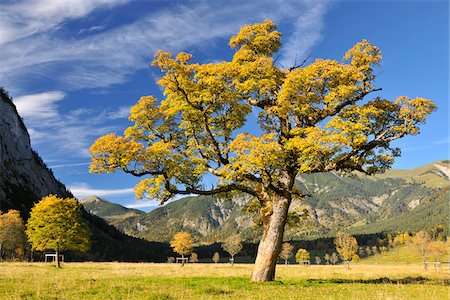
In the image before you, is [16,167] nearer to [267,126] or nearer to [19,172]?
[19,172]

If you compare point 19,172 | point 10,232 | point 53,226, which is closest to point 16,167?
point 19,172

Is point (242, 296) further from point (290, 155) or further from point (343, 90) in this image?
point (343, 90)

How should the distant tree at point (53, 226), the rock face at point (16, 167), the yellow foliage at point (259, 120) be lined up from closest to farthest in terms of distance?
1. the yellow foliage at point (259, 120)
2. the distant tree at point (53, 226)
3. the rock face at point (16, 167)

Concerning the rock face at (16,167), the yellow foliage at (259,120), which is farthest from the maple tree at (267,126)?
the rock face at (16,167)

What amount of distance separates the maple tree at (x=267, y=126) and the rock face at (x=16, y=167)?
125m

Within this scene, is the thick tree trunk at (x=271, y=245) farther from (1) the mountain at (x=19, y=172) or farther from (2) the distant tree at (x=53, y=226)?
Answer: (1) the mountain at (x=19, y=172)

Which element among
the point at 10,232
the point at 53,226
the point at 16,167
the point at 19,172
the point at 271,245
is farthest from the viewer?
the point at 19,172

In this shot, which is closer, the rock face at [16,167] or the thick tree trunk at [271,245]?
the thick tree trunk at [271,245]

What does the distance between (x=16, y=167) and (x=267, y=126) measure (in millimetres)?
154409

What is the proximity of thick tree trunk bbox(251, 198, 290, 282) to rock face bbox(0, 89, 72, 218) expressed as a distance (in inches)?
5049

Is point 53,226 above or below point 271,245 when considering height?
above

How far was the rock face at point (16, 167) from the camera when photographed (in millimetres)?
139375

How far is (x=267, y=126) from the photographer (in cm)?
2642

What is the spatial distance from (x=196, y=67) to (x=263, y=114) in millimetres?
5781
